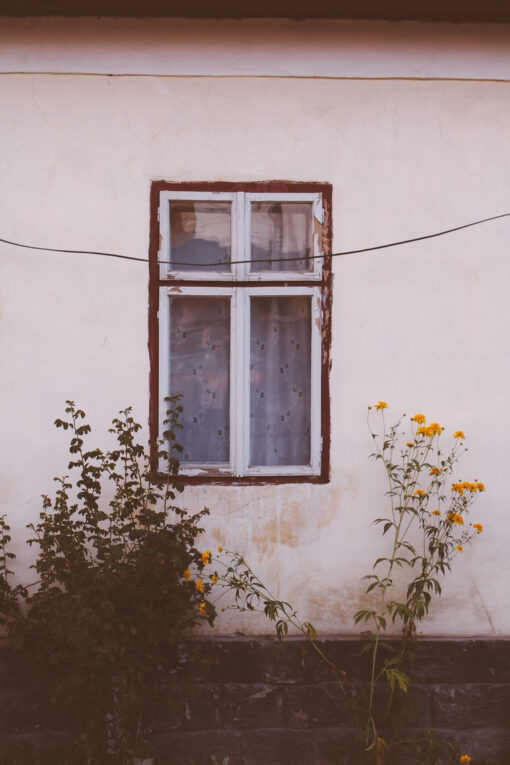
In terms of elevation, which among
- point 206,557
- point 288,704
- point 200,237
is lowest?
point 288,704

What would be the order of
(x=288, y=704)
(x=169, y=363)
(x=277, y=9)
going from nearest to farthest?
(x=288, y=704) → (x=277, y=9) → (x=169, y=363)

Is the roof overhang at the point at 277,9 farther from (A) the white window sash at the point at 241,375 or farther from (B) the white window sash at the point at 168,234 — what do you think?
(A) the white window sash at the point at 241,375

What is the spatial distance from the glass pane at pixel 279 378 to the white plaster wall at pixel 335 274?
0.63 feet

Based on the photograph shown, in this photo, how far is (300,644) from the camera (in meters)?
3.55

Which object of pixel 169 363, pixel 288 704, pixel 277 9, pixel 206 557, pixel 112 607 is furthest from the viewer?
pixel 169 363

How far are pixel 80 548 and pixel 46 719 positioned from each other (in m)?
0.93

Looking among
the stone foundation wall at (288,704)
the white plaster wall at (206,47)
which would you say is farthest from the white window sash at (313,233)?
the stone foundation wall at (288,704)

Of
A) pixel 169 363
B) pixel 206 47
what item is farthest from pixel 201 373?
pixel 206 47

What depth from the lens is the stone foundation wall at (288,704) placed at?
350 centimetres

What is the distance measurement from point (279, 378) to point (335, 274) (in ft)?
2.00

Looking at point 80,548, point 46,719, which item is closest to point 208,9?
point 80,548

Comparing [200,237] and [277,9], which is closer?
[277,9]

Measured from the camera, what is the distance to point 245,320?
3.79m

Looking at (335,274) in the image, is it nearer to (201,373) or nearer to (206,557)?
(201,373)
